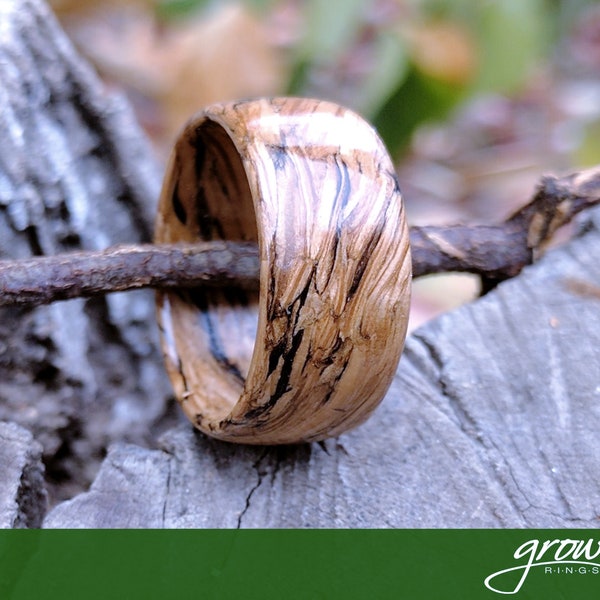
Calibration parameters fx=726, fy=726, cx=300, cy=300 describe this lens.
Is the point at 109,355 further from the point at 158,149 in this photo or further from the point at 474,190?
the point at 474,190

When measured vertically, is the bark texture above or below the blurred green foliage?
below

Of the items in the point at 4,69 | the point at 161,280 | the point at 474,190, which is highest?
the point at 4,69

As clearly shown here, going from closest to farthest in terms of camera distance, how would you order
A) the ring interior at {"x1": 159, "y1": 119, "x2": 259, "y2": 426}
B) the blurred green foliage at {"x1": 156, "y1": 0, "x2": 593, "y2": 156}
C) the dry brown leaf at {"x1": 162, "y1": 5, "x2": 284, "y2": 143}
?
the ring interior at {"x1": 159, "y1": 119, "x2": 259, "y2": 426}, the blurred green foliage at {"x1": 156, "y1": 0, "x2": 593, "y2": 156}, the dry brown leaf at {"x1": 162, "y1": 5, "x2": 284, "y2": 143}

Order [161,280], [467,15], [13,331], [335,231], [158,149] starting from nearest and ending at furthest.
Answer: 1. [335,231]
2. [161,280]
3. [13,331]
4. [467,15]
5. [158,149]

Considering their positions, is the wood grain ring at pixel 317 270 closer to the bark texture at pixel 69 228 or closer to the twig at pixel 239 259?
the twig at pixel 239 259

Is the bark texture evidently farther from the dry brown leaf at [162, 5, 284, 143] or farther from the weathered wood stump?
the dry brown leaf at [162, 5, 284, 143]

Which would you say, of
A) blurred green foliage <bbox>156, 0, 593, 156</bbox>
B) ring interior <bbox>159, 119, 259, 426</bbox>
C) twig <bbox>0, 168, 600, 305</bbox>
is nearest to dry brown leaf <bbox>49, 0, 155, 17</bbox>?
blurred green foliage <bbox>156, 0, 593, 156</bbox>
